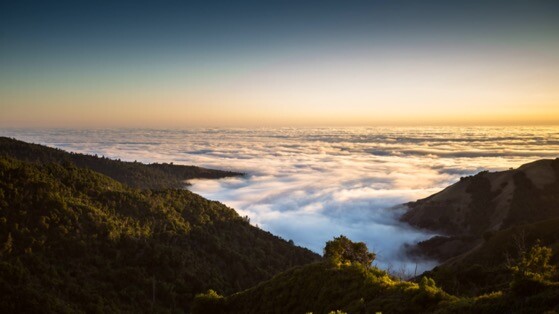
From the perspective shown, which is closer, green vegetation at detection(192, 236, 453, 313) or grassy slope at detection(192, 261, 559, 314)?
grassy slope at detection(192, 261, 559, 314)

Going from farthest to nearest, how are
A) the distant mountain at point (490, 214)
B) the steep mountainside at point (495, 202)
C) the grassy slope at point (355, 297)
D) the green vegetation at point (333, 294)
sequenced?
the steep mountainside at point (495, 202) → the distant mountain at point (490, 214) → the green vegetation at point (333, 294) → the grassy slope at point (355, 297)

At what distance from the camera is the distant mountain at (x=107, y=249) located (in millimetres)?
87688

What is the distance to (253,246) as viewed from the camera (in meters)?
156

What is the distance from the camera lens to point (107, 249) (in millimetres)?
112562

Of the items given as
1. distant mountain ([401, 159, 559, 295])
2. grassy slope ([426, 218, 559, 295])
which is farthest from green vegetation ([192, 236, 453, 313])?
distant mountain ([401, 159, 559, 295])

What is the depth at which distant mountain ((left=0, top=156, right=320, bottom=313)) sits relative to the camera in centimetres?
8769

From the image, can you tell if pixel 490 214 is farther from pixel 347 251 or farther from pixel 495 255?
pixel 347 251

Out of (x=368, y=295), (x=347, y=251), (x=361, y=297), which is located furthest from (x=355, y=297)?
(x=347, y=251)

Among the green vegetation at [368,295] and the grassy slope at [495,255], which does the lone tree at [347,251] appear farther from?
the green vegetation at [368,295]

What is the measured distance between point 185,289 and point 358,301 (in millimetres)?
91830

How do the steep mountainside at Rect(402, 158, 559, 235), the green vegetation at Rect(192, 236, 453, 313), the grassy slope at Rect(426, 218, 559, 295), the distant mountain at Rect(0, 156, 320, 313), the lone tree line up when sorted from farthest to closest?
the steep mountainside at Rect(402, 158, 559, 235), the distant mountain at Rect(0, 156, 320, 313), the grassy slope at Rect(426, 218, 559, 295), the lone tree, the green vegetation at Rect(192, 236, 453, 313)

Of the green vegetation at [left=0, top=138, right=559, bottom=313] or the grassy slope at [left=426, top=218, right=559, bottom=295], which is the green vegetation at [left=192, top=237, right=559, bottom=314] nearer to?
the green vegetation at [left=0, top=138, right=559, bottom=313]

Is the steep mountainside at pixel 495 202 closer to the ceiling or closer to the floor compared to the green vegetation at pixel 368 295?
closer to the floor

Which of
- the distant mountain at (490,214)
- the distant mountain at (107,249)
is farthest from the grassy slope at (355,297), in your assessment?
the distant mountain at (490,214)
